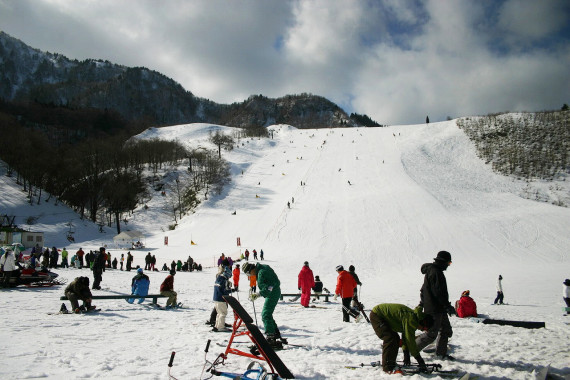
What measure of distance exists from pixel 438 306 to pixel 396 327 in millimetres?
1116

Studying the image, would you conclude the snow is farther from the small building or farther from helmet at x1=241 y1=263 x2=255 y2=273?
the small building

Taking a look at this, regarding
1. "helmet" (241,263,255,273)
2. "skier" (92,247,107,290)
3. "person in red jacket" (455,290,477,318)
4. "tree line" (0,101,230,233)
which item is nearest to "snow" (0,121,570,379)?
"skier" (92,247,107,290)

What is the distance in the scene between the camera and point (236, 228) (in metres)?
40.1

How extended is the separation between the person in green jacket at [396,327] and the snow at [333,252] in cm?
38

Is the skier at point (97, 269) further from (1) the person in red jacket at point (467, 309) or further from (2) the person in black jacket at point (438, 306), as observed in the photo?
(1) the person in red jacket at point (467, 309)

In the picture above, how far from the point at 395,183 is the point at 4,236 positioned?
44521mm

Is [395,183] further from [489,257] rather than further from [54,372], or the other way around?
[54,372]

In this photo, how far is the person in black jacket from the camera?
18.5ft

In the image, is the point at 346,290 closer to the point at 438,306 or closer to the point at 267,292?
the point at 267,292

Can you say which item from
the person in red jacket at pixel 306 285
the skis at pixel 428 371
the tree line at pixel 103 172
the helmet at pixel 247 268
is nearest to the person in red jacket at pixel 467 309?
the person in red jacket at pixel 306 285

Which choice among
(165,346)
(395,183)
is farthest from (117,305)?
(395,183)

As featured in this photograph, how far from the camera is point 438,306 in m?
5.77

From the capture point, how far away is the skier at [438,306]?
5.64 meters

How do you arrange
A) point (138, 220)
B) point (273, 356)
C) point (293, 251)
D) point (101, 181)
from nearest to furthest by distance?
point (273, 356) < point (293, 251) < point (138, 220) < point (101, 181)
